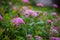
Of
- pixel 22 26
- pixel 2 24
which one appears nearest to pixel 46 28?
pixel 22 26

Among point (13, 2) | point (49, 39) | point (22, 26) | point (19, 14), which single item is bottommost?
point (49, 39)

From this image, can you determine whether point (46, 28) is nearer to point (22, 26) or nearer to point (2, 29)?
point (22, 26)

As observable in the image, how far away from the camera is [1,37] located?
3.54 m

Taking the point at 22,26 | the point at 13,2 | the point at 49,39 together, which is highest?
the point at 13,2

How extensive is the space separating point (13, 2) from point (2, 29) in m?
2.02

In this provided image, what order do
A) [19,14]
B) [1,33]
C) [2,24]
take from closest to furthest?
[1,33]
[2,24]
[19,14]

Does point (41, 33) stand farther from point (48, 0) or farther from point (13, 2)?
point (48, 0)

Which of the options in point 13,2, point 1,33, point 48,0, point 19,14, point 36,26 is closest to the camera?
point 1,33

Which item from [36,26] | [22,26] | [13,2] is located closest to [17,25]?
[22,26]

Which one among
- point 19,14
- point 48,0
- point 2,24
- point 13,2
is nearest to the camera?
point 2,24

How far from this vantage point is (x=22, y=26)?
12.3 ft

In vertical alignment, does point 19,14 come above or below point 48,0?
below

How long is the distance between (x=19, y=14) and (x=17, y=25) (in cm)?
67

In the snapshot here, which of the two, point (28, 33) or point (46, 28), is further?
point (46, 28)
